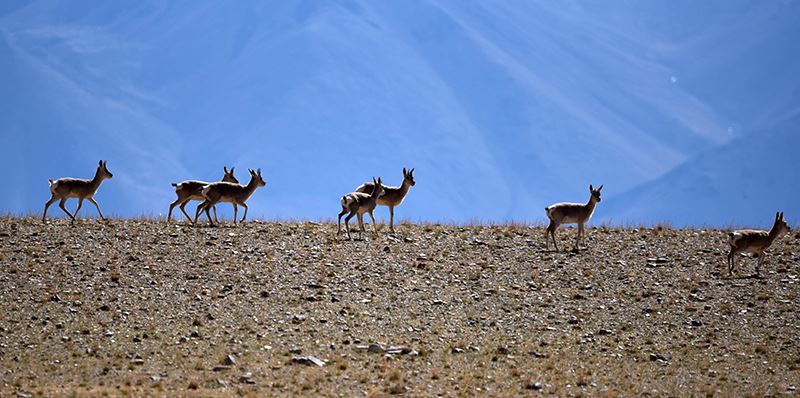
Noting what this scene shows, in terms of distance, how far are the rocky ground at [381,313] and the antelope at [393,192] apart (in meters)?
1.53

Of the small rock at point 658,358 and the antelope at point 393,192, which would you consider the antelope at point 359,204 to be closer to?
the antelope at point 393,192

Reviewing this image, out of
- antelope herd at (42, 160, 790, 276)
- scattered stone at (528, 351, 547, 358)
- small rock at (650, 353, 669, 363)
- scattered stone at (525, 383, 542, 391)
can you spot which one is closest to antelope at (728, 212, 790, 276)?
antelope herd at (42, 160, 790, 276)

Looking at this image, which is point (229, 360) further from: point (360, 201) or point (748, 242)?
point (748, 242)

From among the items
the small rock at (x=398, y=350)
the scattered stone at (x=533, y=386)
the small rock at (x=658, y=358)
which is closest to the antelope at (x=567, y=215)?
the small rock at (x=658, y=358)

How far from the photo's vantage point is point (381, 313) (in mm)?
24234

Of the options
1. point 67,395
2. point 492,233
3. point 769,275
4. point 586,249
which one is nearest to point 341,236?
point 492,233

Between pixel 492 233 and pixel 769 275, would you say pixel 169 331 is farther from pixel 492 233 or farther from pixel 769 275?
pixel 769 275

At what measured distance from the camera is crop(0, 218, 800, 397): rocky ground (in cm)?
1964

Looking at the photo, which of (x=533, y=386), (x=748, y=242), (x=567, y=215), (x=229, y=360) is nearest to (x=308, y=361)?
(x=229, y=360)

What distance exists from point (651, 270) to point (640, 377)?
9241mm

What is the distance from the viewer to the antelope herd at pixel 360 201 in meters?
29.5

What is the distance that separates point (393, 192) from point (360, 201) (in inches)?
106

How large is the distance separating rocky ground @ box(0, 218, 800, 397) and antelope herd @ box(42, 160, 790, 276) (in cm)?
77

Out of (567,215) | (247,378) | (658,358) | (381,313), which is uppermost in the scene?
(567,215)
